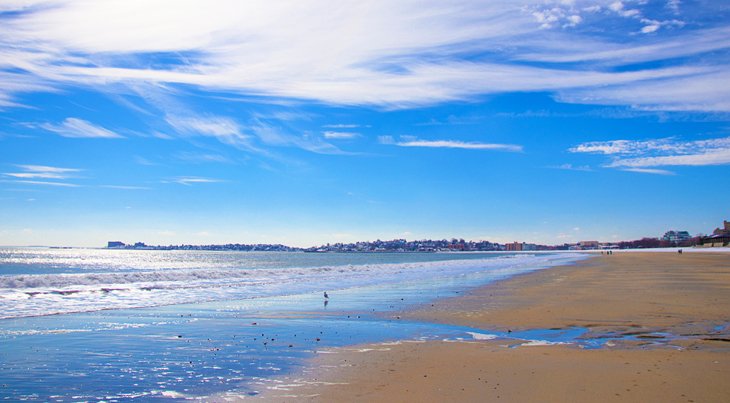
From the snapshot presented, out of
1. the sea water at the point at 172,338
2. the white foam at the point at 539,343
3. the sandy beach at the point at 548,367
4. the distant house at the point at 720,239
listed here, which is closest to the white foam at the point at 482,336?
the sea water at the point at 172,338

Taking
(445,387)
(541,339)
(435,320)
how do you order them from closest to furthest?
(445,387) < (541,339) < (435,320)

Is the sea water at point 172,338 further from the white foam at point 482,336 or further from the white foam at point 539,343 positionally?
the white foam at point 539,343

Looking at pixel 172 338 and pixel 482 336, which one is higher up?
pixel 172 338

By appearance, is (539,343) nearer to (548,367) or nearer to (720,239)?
A: (548,367)

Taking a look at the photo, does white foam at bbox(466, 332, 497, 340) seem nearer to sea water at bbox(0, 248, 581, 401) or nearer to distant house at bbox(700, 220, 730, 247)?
sea water at bbox(0, 248, 581, 401)

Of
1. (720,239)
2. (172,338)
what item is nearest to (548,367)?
(172,338)

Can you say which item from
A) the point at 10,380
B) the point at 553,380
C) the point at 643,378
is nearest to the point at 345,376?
the point at 553,380

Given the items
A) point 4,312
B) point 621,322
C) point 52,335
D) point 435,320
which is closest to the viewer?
point 52,335

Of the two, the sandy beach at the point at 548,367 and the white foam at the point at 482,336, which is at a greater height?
the sandy beach at the point at 548,367

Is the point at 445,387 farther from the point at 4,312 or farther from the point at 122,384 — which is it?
the point at 4,312

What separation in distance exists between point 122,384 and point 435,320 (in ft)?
32.6

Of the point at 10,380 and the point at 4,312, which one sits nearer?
the point at 10,380

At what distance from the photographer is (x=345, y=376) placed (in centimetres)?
880

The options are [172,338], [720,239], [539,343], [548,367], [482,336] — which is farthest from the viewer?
[720,239]
